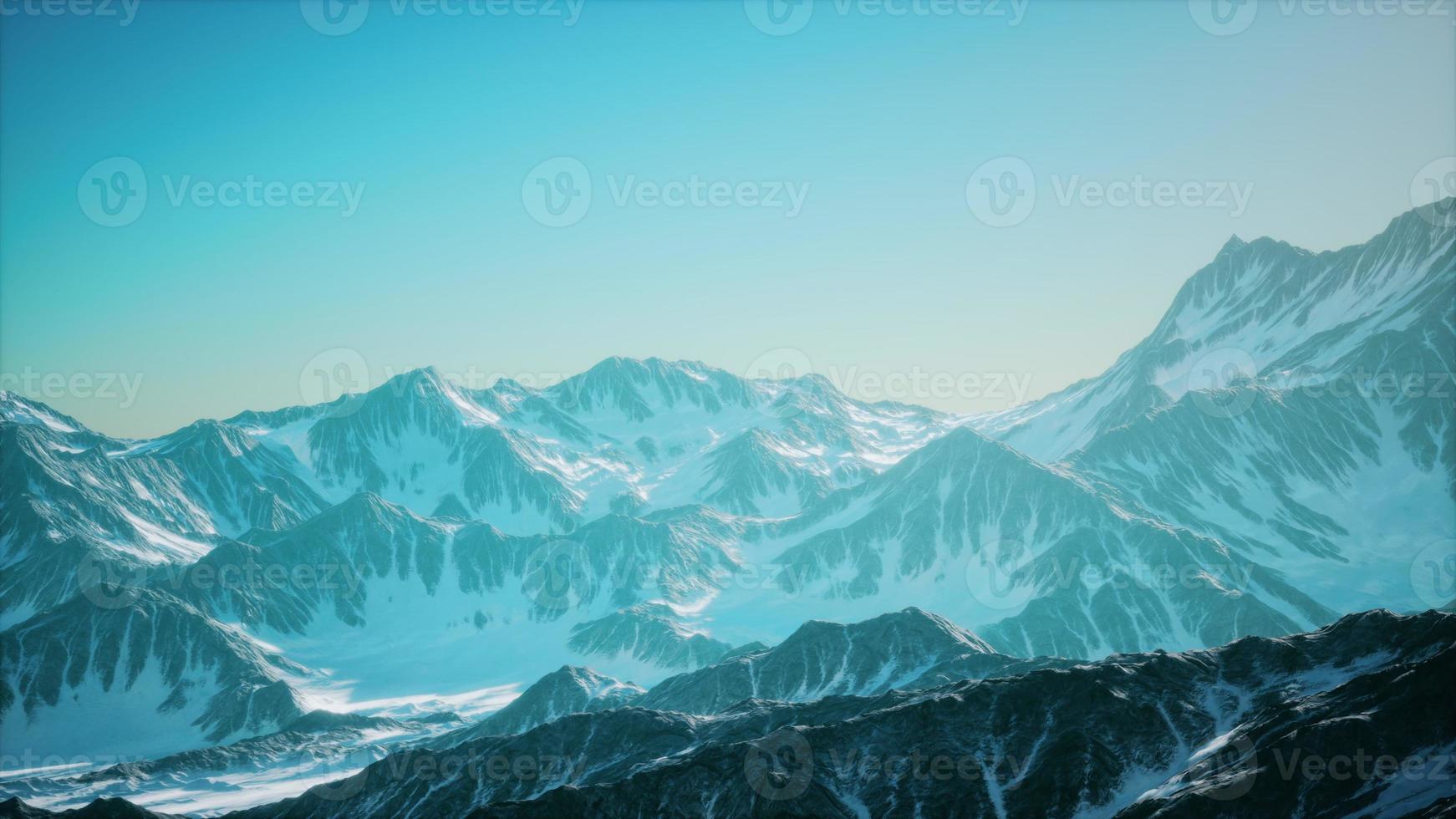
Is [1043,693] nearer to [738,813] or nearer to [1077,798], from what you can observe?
[1077,798]

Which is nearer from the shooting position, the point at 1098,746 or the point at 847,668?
the point at 1098,746

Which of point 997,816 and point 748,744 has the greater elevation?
point 748,744

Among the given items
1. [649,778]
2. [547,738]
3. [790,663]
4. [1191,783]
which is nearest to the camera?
[1191,783]

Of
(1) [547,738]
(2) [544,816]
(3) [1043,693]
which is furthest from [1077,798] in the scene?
(1) [547,738]

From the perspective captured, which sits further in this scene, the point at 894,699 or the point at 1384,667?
the point at 894,699

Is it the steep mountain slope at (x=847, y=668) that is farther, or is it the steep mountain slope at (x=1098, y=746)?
the steep mountain slope at (x=847, y=668)

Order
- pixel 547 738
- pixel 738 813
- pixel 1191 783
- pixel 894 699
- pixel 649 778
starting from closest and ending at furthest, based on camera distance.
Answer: pixel 1191 783
pixel 738 813
pixel 649 778
pixel 894 699
pixel 547 738

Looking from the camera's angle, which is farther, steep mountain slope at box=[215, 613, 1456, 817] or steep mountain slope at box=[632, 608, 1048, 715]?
steep mountain slope at box=[632, 608, 1048, 715]

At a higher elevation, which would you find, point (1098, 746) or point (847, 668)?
point (847, 668)
